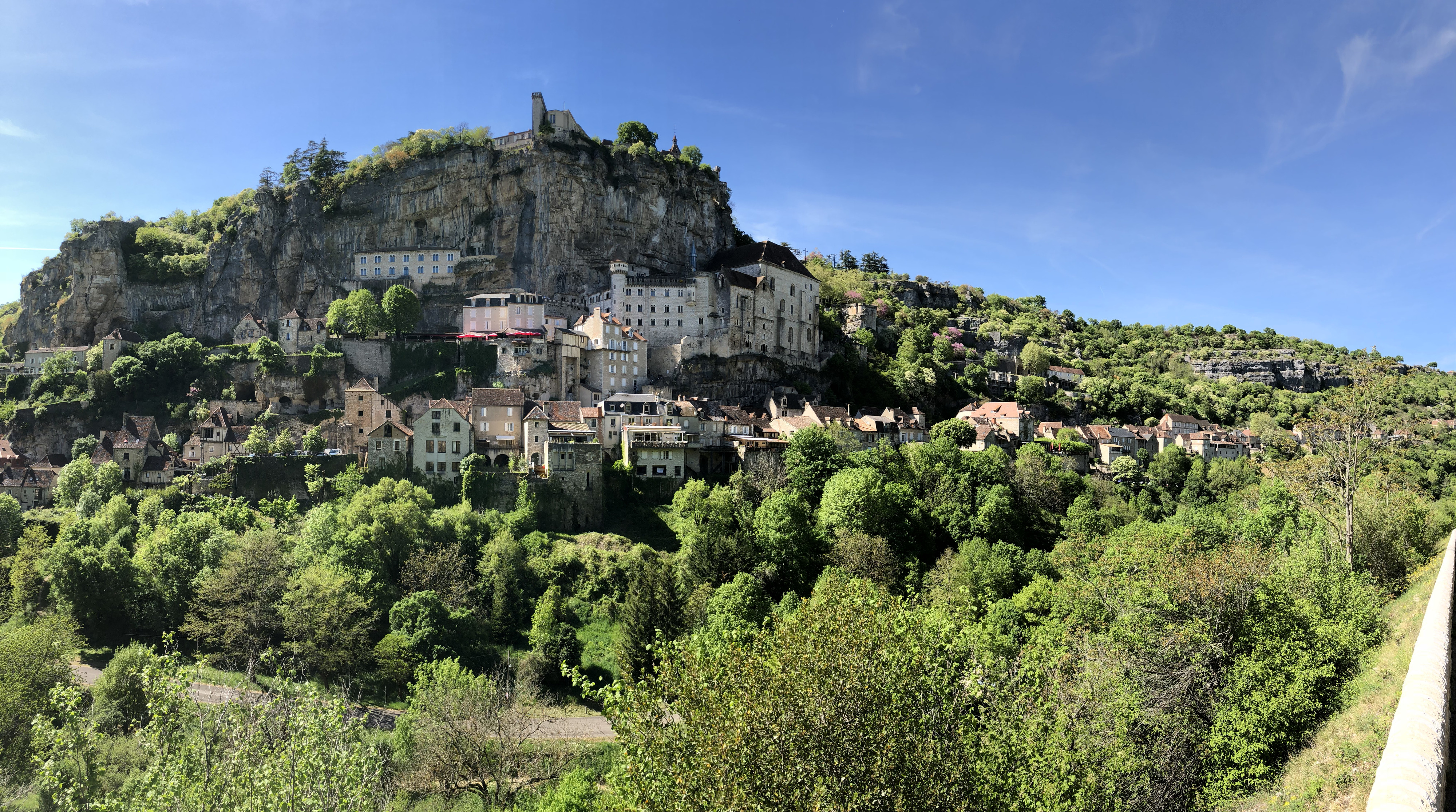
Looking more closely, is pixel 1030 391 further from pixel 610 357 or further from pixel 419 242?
pixel 419 242

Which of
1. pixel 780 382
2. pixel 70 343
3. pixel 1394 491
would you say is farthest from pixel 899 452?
pixel 70 343

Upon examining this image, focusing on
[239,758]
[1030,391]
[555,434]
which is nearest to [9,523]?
[555,434]

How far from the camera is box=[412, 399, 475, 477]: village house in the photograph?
5056 centimetres

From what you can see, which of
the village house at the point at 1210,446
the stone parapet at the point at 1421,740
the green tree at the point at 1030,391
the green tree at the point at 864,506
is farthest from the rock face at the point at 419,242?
the stone parapet at the point at 1421,740

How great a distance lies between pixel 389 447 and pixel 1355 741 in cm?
4887

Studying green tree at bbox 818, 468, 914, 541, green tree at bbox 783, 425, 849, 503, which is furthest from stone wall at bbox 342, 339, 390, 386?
green tree at bbox 818, 468, 914, 541

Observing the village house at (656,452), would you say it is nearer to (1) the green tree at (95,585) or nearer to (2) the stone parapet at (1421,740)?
(1) the green tree at (95,585)

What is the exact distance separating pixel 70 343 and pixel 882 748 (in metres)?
83.1

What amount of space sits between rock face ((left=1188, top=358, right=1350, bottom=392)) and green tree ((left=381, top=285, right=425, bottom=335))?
90584 mm

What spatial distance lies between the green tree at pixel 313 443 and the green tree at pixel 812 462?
29655mm

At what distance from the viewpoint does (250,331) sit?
68.3 meters

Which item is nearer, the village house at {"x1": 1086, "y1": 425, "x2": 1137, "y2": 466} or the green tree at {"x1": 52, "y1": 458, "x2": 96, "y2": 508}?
the green tree at {"x1": 52, "y1": 458, "x2": 96, "y2": 508}

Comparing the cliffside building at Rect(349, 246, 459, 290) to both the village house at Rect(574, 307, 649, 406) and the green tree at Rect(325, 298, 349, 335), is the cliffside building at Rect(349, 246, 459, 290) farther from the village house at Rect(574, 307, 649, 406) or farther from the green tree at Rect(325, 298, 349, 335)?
the village house at Rect(574, 307, 649, 406)

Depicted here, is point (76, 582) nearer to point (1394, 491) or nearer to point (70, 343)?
point (70, 343)
